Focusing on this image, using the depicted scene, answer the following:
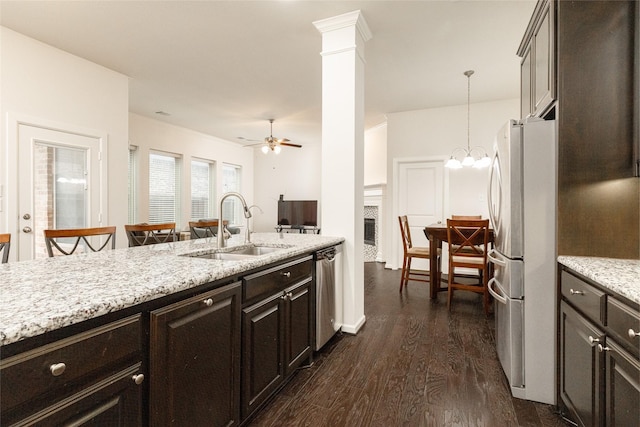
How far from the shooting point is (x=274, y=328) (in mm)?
1729

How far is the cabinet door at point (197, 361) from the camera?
3.47 feet

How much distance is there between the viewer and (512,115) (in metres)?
4.91

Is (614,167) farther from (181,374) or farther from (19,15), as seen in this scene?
(19,15)

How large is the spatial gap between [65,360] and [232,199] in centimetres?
746

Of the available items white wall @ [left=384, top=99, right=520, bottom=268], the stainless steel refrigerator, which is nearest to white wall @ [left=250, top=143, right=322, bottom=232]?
white wall @ [left=384, top=99, right=520, bottom=268]

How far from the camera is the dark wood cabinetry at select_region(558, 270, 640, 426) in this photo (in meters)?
1.11

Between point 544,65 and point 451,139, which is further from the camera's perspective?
point 451,139

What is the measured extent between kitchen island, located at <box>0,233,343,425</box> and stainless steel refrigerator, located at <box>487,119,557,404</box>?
4.37 ft

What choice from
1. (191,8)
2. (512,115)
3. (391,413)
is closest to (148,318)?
(391,413)

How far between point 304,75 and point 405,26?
148 cm

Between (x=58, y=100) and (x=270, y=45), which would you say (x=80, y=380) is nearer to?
(x=270, y=45)

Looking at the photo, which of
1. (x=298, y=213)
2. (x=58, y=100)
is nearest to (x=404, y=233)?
(x=298, y=213)

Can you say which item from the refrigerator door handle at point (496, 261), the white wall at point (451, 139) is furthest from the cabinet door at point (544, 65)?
the white wall at point (451, 139)

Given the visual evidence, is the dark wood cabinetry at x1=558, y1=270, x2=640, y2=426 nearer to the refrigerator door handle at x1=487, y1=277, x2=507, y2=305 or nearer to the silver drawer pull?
the refrigerator door handle at x1=487, y1=277, x2=507, y2=305
